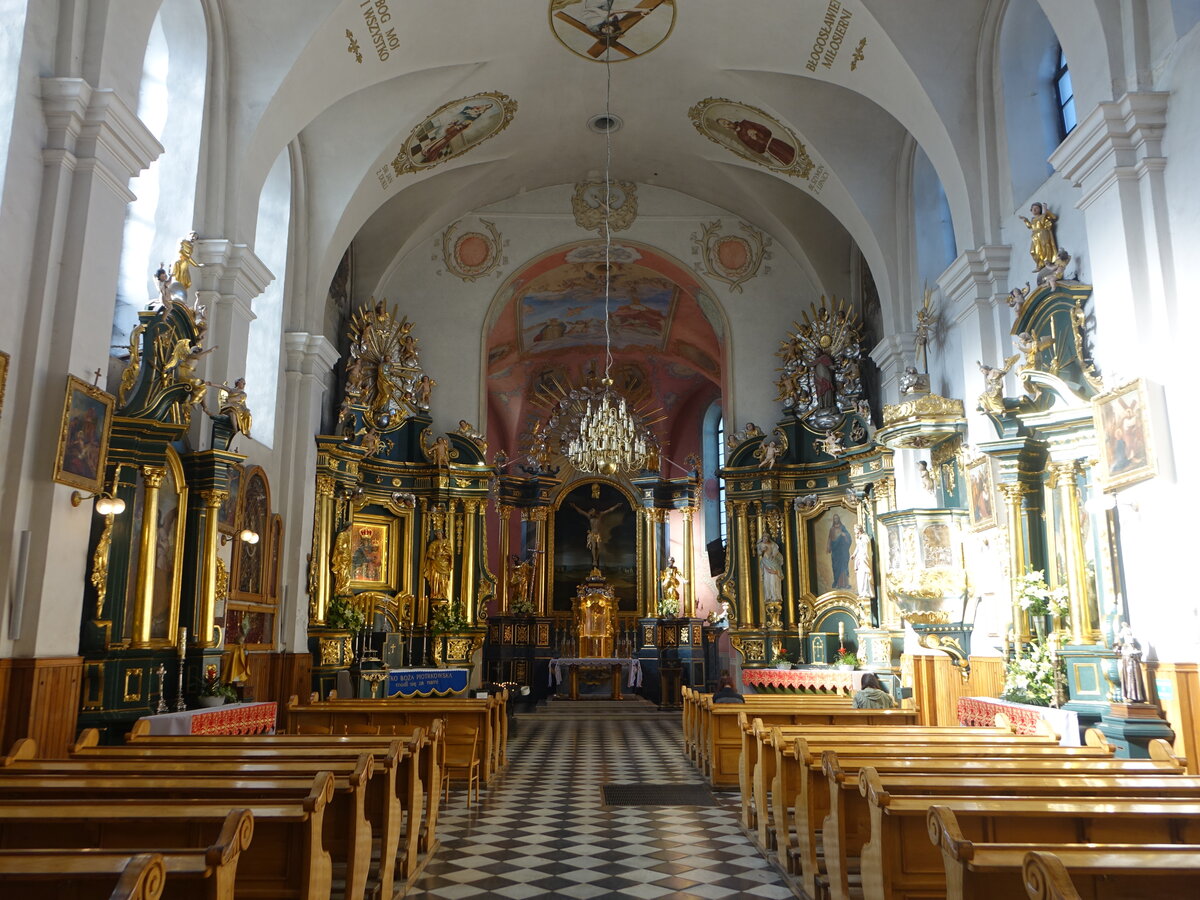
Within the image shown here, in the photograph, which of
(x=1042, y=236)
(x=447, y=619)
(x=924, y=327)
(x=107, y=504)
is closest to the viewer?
(x=107, y=504)

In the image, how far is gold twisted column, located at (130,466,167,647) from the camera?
8.22 m

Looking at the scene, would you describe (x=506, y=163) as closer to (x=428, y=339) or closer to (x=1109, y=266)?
(x=428, y=339)

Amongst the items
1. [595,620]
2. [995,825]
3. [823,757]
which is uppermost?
[595,620]

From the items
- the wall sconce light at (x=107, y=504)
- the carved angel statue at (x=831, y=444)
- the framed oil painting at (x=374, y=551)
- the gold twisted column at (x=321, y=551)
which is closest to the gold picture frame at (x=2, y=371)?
the wall sconce light at (x=107, y=504)

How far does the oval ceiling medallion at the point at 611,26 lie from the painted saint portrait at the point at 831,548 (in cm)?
814

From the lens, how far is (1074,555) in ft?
27.8

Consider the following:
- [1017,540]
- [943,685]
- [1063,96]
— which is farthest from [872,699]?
[1063,96]

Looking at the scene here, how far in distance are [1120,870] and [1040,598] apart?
6.21 meters

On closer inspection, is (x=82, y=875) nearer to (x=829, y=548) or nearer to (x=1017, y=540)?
(x=1017, y=540)

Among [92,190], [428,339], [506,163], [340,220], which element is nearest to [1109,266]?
[92,190]

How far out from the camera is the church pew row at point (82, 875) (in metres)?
2.62

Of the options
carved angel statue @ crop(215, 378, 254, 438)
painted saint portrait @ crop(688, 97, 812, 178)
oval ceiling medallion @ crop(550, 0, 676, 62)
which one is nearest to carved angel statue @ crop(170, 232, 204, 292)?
carved angel statue @ crop(215, 378, 254, 438)

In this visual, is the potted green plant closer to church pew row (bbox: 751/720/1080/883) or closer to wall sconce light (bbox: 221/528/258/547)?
wall sconce light (bbox: 221/528/258/547)

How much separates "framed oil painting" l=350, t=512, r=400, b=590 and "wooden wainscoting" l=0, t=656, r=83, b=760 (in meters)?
8.97
